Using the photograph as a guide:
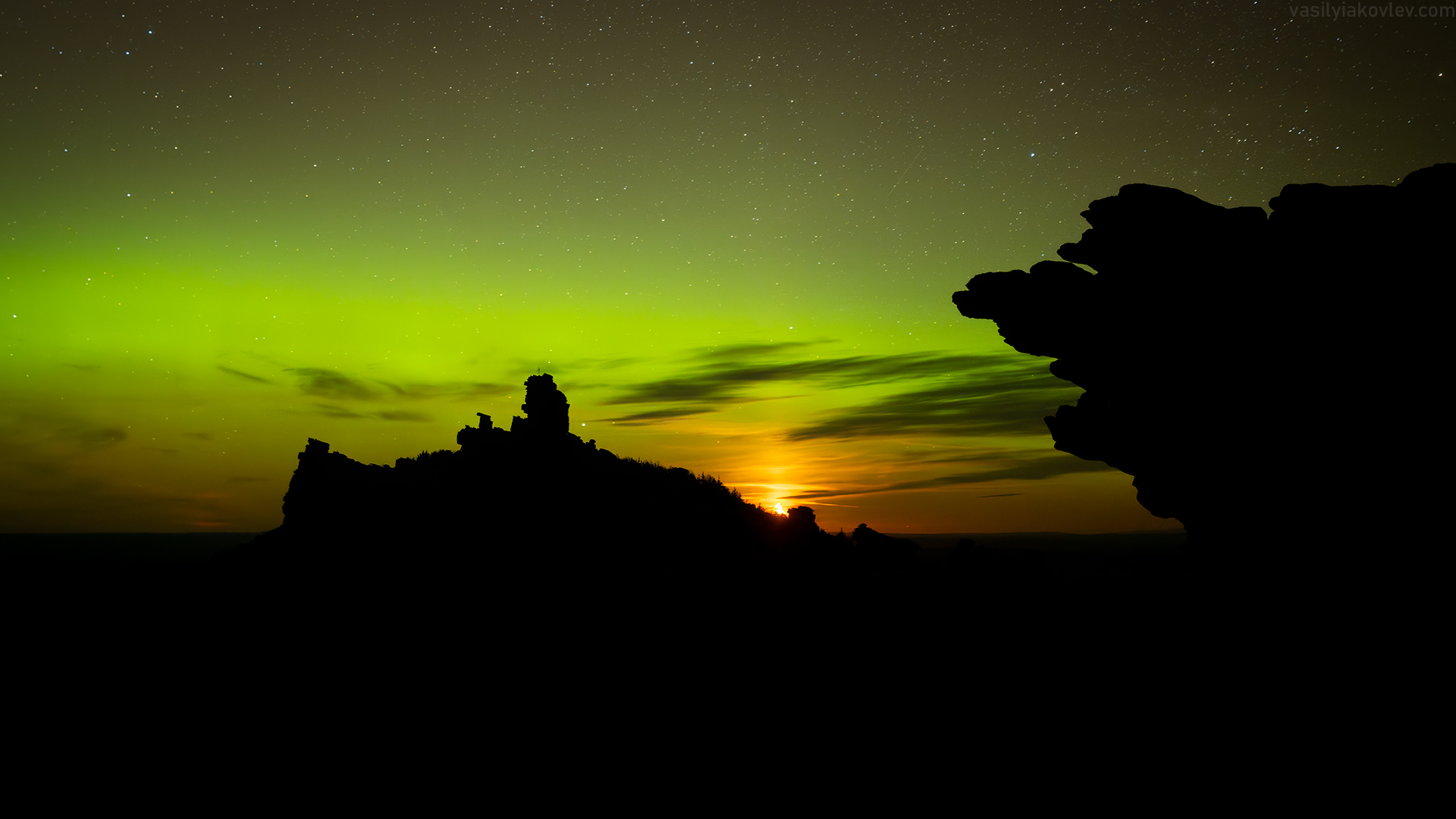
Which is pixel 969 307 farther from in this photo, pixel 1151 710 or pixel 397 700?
pixel 397 700

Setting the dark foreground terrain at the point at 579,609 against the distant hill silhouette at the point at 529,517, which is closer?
the dark foreground terrain at the point at 579,609

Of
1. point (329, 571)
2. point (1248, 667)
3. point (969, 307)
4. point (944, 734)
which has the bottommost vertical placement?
point (944, 734)

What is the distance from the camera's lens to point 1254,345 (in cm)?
1858

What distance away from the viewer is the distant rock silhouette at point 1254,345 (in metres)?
16.6

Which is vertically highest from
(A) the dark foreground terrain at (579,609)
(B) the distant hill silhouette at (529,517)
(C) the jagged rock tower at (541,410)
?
(C) the jagged rock tower at (541,410)

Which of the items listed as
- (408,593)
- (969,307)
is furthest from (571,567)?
(969,307)

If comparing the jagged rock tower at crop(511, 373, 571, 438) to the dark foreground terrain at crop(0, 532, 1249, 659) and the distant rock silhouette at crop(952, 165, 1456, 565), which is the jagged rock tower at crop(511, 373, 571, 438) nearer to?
the dark foreground terrain at crop(0, 532, 1249, 659)

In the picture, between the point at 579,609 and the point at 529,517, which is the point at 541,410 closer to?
the point at 529,517

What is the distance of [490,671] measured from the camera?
23000mm

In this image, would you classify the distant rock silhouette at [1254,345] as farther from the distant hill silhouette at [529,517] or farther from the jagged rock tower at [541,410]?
the jagged rock tower at [541,410]

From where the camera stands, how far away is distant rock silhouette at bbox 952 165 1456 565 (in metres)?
16.6

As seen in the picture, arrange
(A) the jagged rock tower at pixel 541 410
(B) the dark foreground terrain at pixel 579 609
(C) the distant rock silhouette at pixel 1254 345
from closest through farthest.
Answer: (C) the distant rock silhouette at pixel 1254 345
(B) the dark foreground terrain at pixel 579 609
(A) the jagged rock tower at pixel 541 410

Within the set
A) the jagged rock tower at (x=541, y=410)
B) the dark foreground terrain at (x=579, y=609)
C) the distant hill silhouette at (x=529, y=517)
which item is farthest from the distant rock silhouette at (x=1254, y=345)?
the jagged rock tower at (x=541, y=410)

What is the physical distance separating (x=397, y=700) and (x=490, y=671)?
288 centimetres
